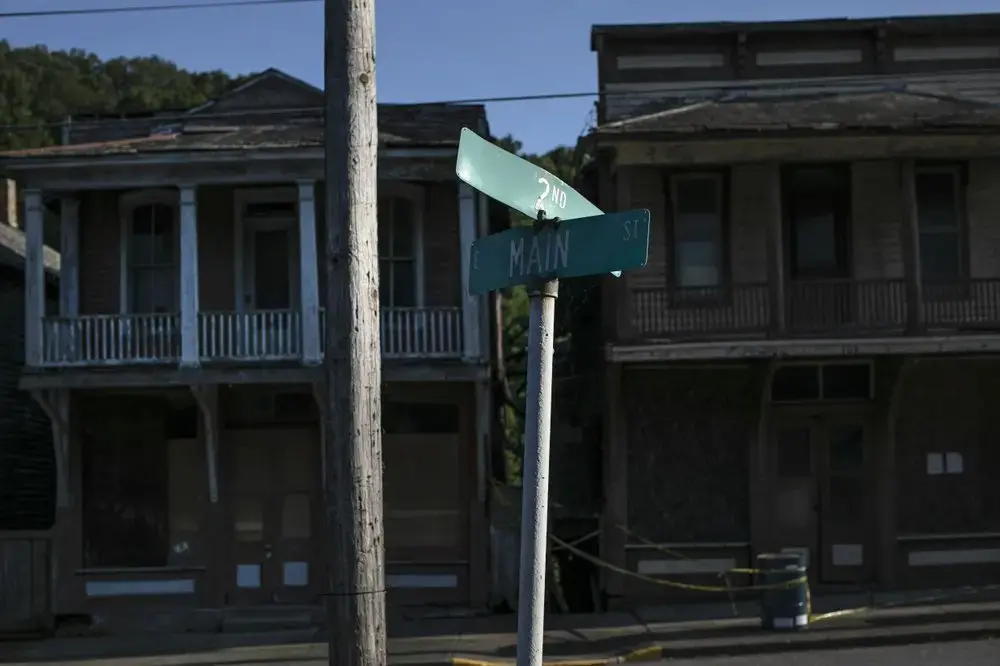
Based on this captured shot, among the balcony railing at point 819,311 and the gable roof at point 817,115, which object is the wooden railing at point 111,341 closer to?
the balcony railing at point 819,311

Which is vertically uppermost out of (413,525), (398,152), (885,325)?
(398,152)

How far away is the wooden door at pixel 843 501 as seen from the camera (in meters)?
16.7

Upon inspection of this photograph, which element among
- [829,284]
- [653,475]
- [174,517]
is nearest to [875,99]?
[829,284]

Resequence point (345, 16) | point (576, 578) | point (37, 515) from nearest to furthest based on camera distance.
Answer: point (345, 16), point (576, 578), point (37, 515)

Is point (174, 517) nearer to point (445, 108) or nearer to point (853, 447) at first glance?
point (445, 108)

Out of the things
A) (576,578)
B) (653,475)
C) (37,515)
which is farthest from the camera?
(37,515)

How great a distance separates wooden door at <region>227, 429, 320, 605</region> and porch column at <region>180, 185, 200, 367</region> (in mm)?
1772

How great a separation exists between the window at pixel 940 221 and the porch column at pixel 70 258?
12.2 m

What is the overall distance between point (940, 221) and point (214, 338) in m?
10.4

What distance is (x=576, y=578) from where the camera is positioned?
1794 centimetres

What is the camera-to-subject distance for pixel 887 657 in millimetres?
12773

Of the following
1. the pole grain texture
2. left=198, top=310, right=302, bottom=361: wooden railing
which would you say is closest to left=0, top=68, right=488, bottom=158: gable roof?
left=198, top=310, right=302, bottom=361: wooden railing

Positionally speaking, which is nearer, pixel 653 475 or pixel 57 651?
pixel 57 651

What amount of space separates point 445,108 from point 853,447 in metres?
8.01
